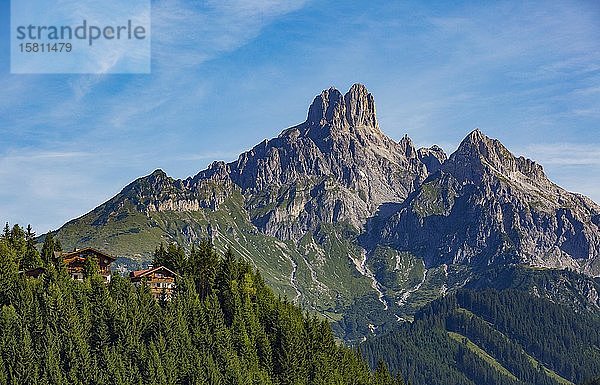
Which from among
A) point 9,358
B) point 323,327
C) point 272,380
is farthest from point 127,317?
point 323,327

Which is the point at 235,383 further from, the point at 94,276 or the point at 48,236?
the point at 48,236

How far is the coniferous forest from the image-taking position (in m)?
129

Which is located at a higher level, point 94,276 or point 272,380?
point 94,276

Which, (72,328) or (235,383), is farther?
(235,383)

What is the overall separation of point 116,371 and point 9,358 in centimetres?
1725

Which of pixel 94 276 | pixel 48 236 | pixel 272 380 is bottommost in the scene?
pixel 272 380

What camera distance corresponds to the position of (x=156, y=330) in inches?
5689

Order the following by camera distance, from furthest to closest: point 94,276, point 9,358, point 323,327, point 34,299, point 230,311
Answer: point 323,327 → point 230,311 → point 94,276 → point 34,299 → point 9,358

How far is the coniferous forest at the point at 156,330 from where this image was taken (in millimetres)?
128750

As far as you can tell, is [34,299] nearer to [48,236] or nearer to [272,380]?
[48,236]

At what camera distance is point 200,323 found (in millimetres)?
152375

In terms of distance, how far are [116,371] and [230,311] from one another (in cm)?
3509

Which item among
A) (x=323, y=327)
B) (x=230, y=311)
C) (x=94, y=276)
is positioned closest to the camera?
(x=94, y=276)

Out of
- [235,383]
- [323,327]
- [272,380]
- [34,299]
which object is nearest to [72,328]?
[34,299]
